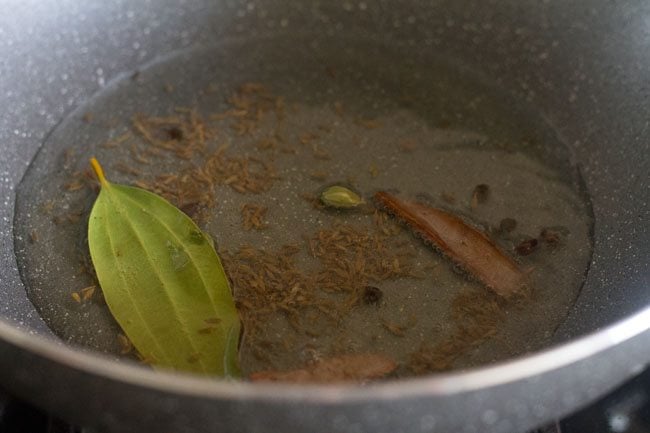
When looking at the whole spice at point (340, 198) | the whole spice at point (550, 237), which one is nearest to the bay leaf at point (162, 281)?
the whole spice at point (340, 198)

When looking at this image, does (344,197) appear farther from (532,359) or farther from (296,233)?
(532,359)

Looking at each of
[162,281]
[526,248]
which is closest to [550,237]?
[526,248]

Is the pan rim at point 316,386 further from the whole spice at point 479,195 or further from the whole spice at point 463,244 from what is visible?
the whole spice at point 479,195

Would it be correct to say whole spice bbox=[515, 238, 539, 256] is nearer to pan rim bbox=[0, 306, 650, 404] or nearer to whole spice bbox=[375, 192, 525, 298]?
whole spice bbox=[375, 192, 525, 298]

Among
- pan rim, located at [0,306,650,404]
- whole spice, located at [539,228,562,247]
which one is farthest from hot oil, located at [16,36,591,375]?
pan rim, located at [0,306,650,404]

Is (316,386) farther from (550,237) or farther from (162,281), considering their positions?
(550,237)

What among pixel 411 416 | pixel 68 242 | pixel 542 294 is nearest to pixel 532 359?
pixel 411 416
